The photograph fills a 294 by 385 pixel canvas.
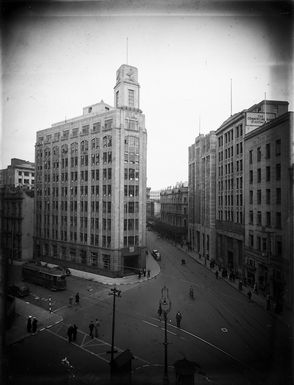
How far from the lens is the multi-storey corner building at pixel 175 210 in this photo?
149ft

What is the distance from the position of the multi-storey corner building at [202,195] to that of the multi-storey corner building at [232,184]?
1903 mm

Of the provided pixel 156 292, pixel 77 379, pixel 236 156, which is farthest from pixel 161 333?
pixel 236 156

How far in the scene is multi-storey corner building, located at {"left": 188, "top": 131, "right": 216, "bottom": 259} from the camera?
105ft

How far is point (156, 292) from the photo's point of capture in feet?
63.5

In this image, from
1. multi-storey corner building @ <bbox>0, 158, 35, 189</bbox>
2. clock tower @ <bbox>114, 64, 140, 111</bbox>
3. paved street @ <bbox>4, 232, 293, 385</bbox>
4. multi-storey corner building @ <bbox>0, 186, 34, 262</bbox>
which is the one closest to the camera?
paved street @ <bbox>4, 232, 293, 385</bbox>

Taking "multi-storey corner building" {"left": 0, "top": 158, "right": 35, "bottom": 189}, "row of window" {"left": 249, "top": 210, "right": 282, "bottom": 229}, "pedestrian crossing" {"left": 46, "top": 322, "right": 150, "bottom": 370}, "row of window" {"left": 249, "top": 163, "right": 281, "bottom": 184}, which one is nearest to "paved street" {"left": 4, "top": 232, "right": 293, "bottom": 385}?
"pedestrian crossing" {"left": 46, "top": 322, "right": 150, "bottom": 370}

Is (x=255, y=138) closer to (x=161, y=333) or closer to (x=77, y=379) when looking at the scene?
(x=161, y=333)

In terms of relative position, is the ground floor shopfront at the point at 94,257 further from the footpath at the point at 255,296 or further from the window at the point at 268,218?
the window at the point at 268,218

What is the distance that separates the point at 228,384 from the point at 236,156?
20.3 metres

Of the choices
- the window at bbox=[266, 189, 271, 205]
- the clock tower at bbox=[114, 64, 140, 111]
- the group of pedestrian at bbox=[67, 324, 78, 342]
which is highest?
the clock tower at bbox=[114, 64, 140, 111]

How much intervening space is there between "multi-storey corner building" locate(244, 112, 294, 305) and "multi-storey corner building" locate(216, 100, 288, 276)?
7.01ft

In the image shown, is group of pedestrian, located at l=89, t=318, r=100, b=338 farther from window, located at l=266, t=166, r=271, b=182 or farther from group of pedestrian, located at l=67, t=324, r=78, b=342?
window, located at l=266, t=166, r=271, b=182

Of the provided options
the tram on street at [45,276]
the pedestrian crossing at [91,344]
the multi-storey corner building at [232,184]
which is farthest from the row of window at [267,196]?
the tram on street at [45,276]

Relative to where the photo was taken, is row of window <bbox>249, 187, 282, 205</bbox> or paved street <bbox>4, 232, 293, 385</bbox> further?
row of window <bbox>249, 187, 282, 205</bbox>
